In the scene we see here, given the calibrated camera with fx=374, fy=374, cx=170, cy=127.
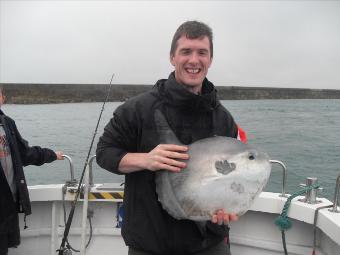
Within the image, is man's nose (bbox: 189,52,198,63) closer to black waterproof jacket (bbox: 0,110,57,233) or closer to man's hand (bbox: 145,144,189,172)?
man's hand (bbox: 145,144,189,172)

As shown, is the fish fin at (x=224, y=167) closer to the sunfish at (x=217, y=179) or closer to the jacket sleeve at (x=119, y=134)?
the sunfish at (x=217, y=179)

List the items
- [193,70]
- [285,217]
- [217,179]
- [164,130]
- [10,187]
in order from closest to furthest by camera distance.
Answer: [217,179]
[164,130]
[193,70]
[10,187]
[285,217]

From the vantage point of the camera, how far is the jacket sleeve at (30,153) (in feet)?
11.4

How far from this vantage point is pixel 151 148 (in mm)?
2244

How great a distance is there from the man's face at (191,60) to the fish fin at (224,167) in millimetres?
581

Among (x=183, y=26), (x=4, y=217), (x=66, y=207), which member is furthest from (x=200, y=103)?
(x=66, y=207)

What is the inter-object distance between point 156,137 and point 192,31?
0.67 m

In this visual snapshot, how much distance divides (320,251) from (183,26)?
2425 mm

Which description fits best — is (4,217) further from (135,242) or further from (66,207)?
(135,242)

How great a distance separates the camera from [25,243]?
406cm

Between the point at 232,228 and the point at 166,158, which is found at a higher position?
A: the point at 166,158

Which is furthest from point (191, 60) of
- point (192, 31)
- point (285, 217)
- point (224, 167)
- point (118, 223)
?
point (118, 223)

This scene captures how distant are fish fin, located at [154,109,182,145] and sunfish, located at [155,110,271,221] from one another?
0.41 feet

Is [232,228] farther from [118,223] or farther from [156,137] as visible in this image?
[156,137]
